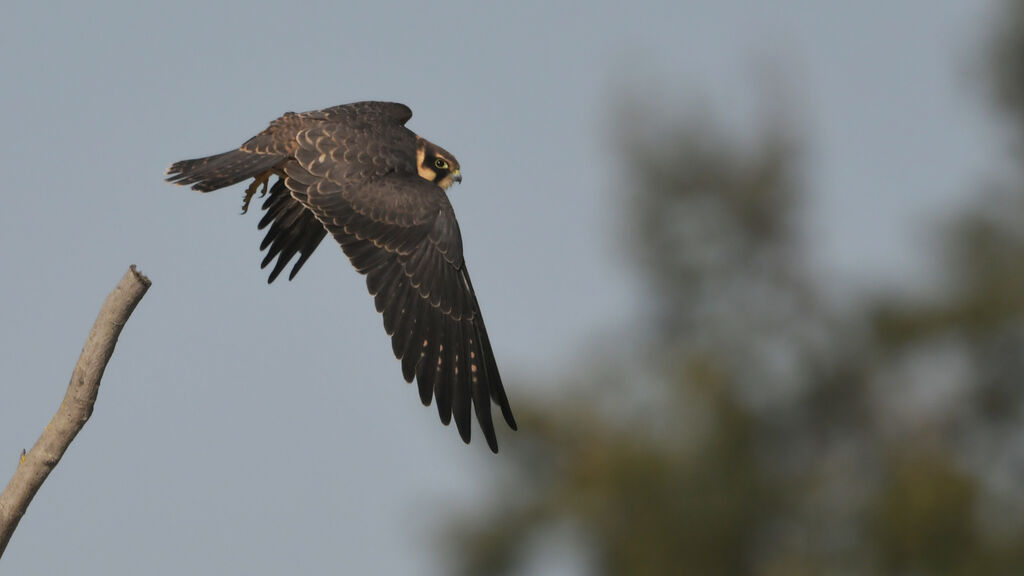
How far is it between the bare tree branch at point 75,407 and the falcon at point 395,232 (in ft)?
6.34

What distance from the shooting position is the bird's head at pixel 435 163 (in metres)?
8.59

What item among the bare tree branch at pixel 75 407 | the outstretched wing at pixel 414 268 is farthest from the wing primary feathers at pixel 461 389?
the bare tree branch at pixel 75 407

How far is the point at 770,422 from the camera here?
23.6m

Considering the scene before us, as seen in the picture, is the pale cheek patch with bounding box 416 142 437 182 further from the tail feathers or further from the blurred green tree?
the blurred green tree

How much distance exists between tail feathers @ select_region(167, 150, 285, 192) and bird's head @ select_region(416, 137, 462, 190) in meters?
1.13

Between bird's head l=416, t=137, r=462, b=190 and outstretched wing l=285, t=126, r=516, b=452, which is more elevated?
bird's head l=416, t=137, r=462, b=190

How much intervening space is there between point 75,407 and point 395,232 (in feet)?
8.16

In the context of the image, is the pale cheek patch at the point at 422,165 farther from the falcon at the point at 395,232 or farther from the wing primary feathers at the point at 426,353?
the wing primary feathers at the point at 426,353

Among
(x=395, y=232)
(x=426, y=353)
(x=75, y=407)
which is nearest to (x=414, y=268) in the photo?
(x=395, y=232)

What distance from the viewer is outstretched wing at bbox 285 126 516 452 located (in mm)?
7203

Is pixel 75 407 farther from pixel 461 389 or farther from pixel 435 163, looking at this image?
pixel 435 163

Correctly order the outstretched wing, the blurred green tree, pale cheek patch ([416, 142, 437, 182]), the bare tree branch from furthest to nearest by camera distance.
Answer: the blurred green tree → pale cheek patch ([416, 142, 437, 182]) → the outstretched wing → the bare tree branch

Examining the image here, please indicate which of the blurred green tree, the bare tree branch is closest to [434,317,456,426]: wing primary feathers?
the bare tree branch

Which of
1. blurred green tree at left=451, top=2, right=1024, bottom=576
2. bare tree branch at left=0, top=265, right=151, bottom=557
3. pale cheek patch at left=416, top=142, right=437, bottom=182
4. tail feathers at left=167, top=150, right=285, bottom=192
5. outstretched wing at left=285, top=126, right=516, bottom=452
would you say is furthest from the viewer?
blurred green tree at left=451, top=2, right=1024, bottom=576
